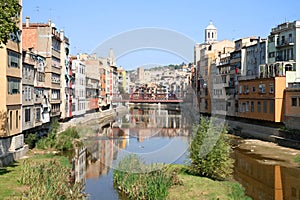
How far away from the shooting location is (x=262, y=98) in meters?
38.7

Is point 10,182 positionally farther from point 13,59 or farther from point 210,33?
point 210,33

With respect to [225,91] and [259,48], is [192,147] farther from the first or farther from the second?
[225,91]

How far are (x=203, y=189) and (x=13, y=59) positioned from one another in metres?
12.7

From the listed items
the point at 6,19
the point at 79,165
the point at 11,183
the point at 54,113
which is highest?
the point at 6,19

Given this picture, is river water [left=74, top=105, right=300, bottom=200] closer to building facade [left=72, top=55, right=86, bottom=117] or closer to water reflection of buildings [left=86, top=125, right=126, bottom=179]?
water reflection of buildings [left=86, top=125, right=126, bottom=179]

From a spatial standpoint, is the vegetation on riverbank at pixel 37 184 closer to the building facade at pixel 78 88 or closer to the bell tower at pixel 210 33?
the building facade at pixel 78 88

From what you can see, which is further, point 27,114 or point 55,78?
point 55,78

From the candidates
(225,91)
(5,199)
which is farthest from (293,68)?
(5,199)

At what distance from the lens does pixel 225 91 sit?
51.2 m

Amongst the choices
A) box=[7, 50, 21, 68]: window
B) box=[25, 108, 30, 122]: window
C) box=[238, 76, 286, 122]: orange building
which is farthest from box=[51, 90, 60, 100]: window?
box=[238, 76, 286, 122]: orange building

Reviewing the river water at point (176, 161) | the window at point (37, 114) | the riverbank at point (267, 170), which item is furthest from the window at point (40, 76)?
the riverbank at point (267, 170)

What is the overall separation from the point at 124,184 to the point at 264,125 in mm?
23704

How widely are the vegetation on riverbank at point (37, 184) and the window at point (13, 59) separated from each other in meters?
5.75

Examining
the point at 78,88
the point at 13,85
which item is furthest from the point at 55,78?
the point at 13,85
